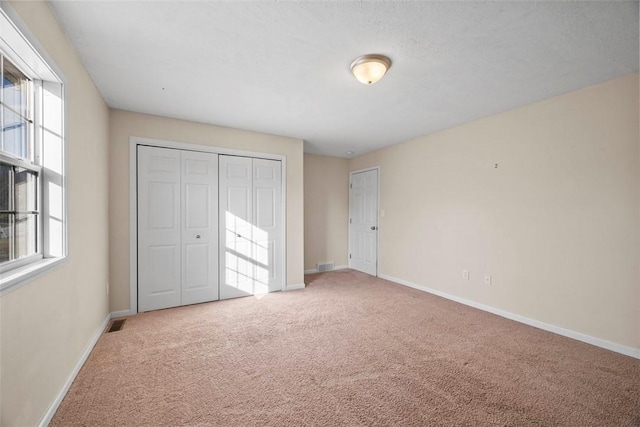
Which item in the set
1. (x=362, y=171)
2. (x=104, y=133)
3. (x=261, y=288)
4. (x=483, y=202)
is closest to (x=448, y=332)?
(x=483, y=202)

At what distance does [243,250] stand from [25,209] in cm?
246

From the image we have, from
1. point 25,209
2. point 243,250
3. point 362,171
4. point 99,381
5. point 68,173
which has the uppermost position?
point 362,171

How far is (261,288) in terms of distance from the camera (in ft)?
13.3

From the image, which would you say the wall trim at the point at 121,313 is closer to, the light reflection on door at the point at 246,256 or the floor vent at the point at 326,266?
the light reflection on door at the point at 246,256

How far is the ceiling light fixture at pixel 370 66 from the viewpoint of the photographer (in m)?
2.11

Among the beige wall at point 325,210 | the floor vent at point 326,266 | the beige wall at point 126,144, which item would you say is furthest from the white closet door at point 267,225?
the floor vent at point 326,266

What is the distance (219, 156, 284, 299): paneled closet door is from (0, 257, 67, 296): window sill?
2127 millimetres

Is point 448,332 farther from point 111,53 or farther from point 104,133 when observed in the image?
point 104,133

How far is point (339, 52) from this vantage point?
2.08 m

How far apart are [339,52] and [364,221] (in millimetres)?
3750

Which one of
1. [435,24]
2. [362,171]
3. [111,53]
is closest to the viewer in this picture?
[435,24]

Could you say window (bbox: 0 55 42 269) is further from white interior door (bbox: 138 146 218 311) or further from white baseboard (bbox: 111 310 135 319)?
white baseboard (bbox: 111 310 135 319)

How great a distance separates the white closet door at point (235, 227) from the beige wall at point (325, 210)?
1.63 meters

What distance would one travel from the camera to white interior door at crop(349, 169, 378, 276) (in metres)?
5.22
